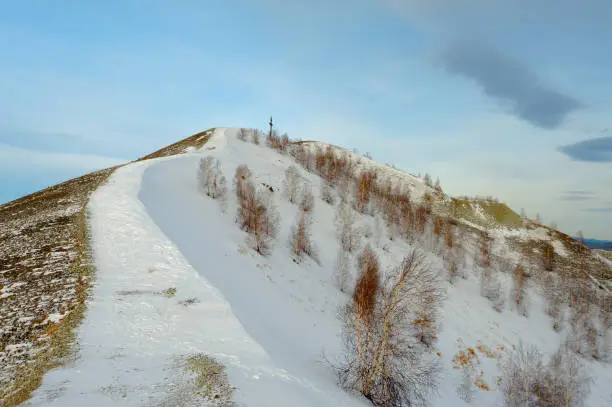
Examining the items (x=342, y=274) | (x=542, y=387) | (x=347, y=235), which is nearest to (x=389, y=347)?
(x=342, y=274)

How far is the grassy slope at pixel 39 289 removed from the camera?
922 centimetres

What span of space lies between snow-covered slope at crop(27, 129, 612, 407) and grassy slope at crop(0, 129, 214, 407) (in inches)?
24.8

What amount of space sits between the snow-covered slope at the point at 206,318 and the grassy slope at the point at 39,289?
63 cm

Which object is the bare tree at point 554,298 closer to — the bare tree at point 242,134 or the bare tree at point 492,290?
the bare tree at point 492,290

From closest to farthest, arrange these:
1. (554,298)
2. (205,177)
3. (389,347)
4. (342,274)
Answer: (389,347) < (342,274) < (205,177) < (554,298)

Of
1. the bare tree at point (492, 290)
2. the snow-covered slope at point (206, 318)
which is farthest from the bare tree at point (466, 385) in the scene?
the bare tree at point (492, 290)

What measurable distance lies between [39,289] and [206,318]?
8.56m

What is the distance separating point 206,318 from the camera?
14320mm

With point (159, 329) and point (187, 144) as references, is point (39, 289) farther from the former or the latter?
point (187, 144)

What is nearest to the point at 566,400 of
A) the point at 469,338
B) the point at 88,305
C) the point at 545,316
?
the point at 469,338

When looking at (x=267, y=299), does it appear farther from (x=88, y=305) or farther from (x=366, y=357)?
(x=88, y=305)

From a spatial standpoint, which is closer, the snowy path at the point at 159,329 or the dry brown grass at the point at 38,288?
the snowy path at the point at 159,329

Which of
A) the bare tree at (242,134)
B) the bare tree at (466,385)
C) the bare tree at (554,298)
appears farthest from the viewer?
the bare tree at (242,134)

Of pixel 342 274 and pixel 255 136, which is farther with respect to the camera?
pixel 255 136
